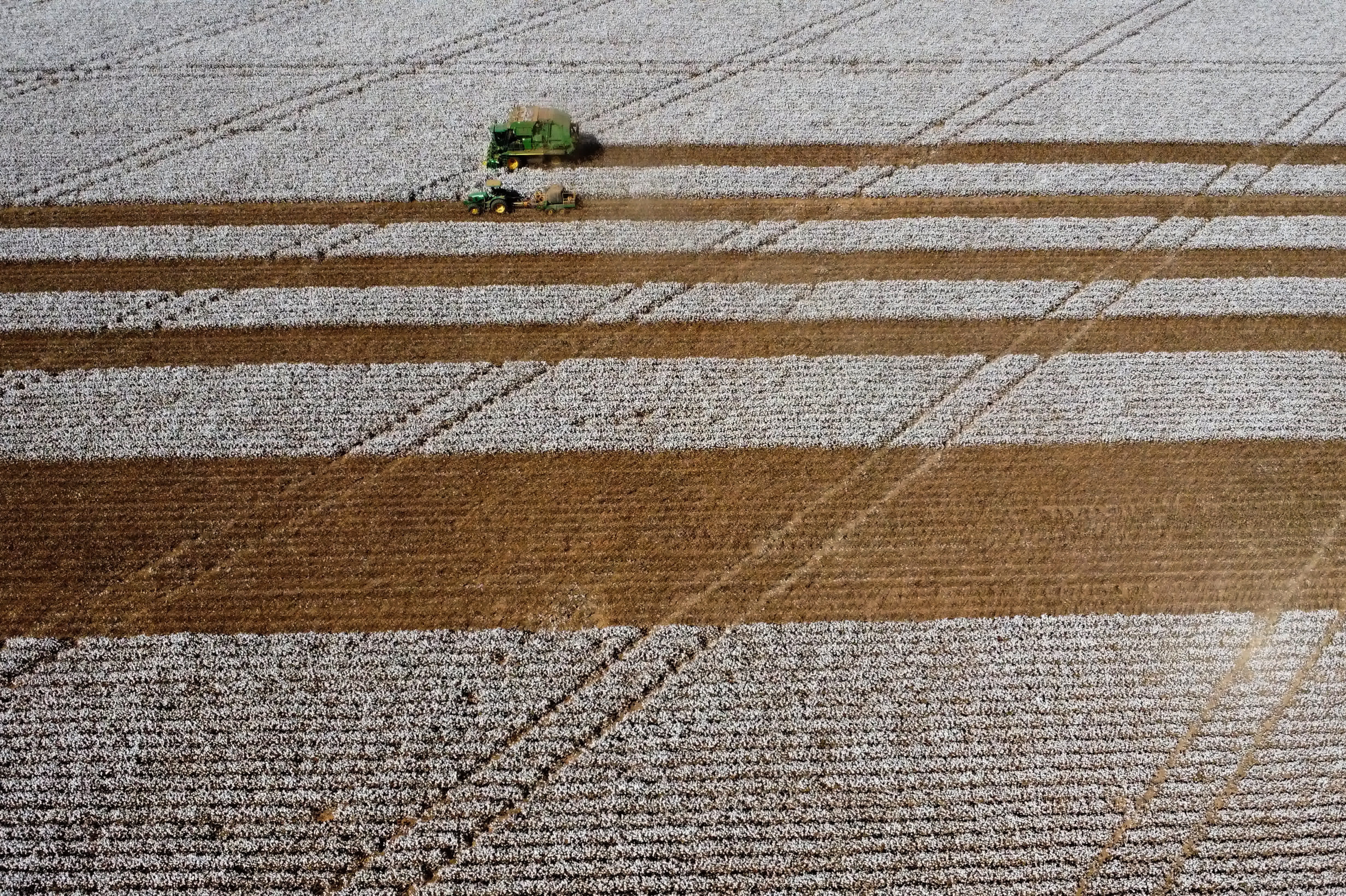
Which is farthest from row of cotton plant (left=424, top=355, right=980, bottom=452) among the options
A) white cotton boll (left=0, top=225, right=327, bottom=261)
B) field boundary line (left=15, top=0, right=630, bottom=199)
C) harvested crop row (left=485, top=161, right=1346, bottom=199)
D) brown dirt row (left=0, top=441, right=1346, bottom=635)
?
field boundary line (left=15, top=0, right=630, bottom=199)

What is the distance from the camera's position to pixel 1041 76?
25969mm

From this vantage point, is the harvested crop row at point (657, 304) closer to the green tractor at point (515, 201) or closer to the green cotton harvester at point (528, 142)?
the green tractor at point (515, 201)

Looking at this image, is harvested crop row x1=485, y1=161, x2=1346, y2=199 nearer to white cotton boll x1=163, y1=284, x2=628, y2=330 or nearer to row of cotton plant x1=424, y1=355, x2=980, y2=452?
white cotton boll x1=163, y1=284, x2=628, y2=330

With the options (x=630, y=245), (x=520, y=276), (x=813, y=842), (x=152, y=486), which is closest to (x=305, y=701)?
(x=152, y=486)

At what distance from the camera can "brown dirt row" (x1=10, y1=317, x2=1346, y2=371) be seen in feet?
57.3

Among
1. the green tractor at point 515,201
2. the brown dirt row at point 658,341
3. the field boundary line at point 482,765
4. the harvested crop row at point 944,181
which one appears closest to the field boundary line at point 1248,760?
the brown dirt row at point 658,341

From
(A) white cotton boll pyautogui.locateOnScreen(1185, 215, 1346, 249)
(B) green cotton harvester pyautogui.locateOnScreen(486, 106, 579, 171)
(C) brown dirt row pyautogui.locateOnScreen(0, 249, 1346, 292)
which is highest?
(B) green cotton harvester pyautogui.locateOnScreen(486, 106, 579, 171)

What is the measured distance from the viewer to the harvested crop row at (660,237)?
1973 cm

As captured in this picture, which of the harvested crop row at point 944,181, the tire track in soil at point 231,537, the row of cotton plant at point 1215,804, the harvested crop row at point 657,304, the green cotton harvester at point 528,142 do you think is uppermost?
the green cotton harvester at point 528,142

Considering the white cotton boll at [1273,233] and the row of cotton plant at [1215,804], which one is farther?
the white cotton boll at [1273,233]

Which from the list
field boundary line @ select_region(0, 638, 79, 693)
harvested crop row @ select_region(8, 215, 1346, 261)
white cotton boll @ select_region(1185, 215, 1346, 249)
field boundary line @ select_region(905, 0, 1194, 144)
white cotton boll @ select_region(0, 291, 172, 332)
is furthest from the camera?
field boundary line @ select_region(905, 0, 1194, 144)

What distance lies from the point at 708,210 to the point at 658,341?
5.17 meters

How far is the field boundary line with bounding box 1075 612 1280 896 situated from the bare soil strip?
14.4 metres

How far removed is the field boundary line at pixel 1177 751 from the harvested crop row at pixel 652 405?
4218 millimetres
